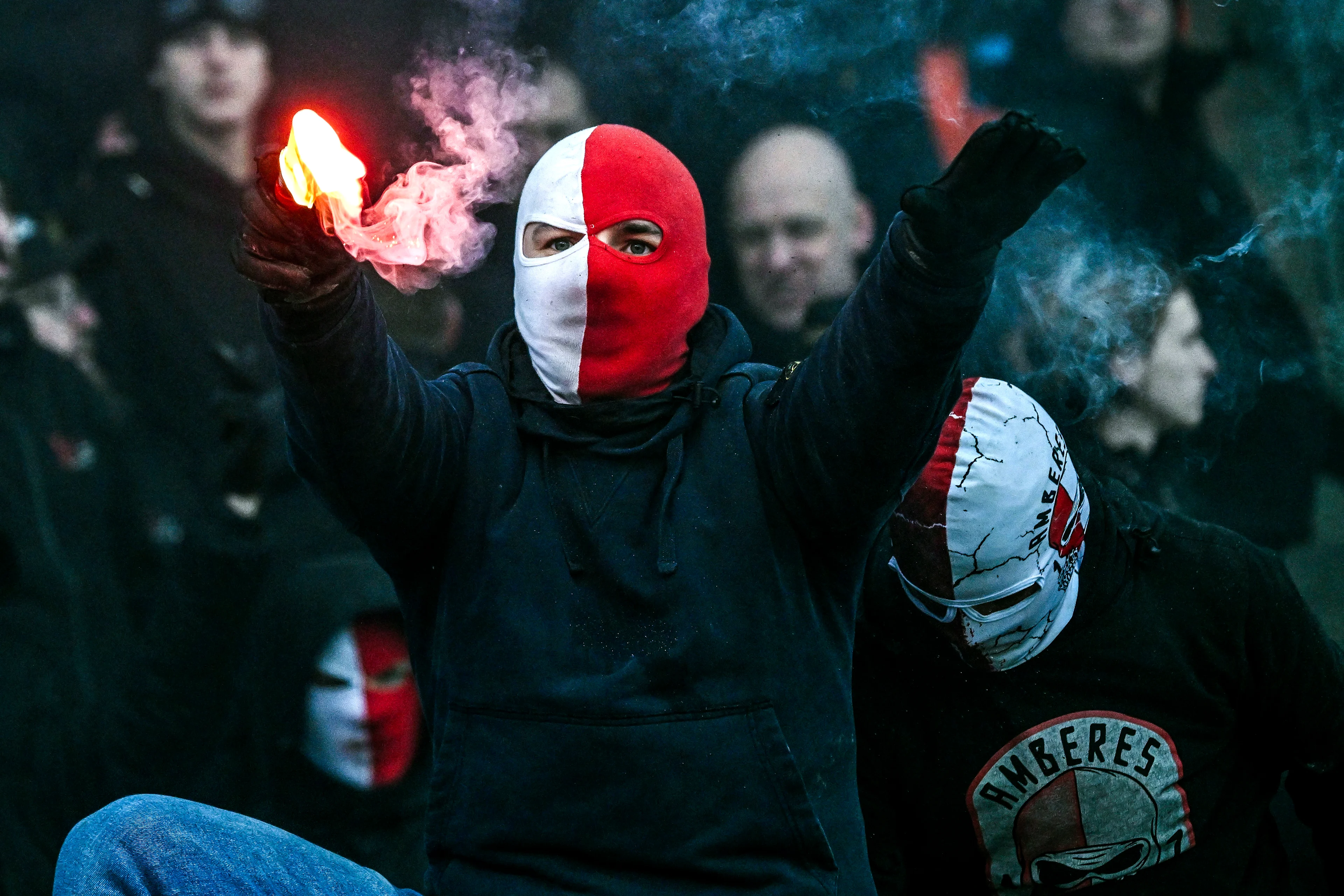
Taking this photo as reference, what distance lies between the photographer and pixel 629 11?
3092mm

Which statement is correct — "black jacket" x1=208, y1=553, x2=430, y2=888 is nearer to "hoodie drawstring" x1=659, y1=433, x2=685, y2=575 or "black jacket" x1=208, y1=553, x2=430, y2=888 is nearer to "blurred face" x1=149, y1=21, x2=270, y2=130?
"blurred face" x1=149, y1=21, x2=270, y2=130

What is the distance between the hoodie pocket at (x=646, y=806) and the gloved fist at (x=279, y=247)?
0.71 m

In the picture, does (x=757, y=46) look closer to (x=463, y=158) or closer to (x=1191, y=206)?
(x=463, y=158)

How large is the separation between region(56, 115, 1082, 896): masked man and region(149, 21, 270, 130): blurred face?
1281 millimetres

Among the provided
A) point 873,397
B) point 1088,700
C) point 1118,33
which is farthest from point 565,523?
point 1118,33

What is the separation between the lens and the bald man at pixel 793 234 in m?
3.13

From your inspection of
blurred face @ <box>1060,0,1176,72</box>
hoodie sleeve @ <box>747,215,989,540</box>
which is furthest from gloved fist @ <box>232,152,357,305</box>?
blurred face @ <box>1060,0,1176,72</box>

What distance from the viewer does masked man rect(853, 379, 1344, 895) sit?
255 cm

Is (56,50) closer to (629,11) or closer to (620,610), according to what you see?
(629,11)

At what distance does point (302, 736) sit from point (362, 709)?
162 millimetres

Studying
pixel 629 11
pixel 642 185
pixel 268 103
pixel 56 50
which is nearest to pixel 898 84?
pixel 629 11

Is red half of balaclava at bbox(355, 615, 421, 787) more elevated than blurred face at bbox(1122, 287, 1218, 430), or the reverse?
blurred face at bbox(1122, 287, 1218, 430)

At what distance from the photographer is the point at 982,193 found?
1.59 m

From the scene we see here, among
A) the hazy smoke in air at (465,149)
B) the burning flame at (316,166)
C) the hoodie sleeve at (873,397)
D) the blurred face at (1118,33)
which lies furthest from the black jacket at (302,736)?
the blurred face at (1118,33)
